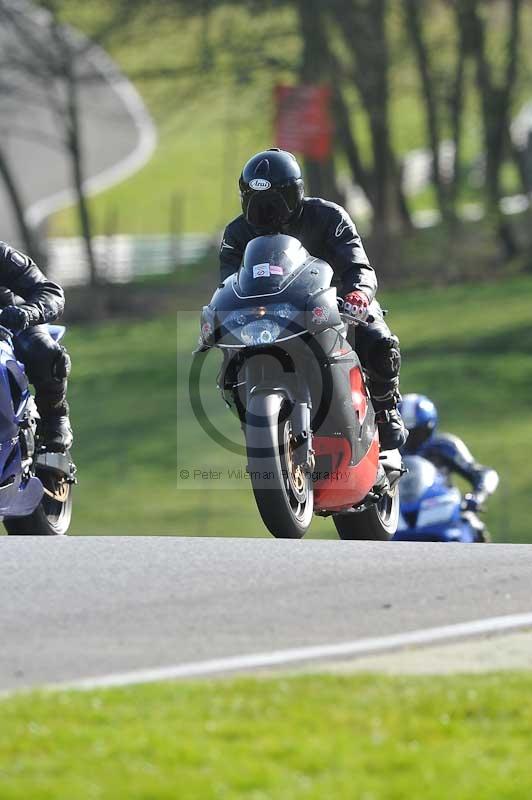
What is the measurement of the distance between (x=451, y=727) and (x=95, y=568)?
9.69ft

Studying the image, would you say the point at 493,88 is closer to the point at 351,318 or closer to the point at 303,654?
the point at 351,318

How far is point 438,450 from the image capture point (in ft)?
47.4

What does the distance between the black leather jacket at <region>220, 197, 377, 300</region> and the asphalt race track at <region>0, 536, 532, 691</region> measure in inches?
64.5

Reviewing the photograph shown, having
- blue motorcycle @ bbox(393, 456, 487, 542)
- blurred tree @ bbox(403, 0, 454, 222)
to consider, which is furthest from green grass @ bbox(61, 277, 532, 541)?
blue motorcycle @ bbox(393, 456, 487, 542)

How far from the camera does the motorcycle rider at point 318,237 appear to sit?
1034cm

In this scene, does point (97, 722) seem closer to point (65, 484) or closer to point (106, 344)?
point (65, 484)

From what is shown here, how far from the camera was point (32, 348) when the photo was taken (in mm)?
10672

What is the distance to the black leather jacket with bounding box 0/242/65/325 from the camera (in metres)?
10.7

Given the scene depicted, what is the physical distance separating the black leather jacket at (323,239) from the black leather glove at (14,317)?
1.09 metres

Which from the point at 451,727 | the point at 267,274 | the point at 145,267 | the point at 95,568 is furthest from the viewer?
the point at 145,267

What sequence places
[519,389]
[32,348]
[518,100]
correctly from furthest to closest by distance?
[518,100] < [519,389] < [32,348]

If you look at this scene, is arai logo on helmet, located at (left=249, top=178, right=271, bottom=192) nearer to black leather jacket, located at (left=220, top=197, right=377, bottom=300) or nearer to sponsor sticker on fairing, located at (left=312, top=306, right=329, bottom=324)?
black leather jacket, located at (left=220, top=197, right=377, bottom=300)

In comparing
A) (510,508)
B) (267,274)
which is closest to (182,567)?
(267,274)

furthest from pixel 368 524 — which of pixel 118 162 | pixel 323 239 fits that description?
pixel 118 162
